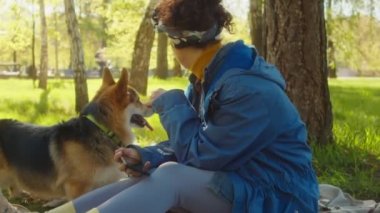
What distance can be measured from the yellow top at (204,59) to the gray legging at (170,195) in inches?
19.4

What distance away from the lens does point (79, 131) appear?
458cm

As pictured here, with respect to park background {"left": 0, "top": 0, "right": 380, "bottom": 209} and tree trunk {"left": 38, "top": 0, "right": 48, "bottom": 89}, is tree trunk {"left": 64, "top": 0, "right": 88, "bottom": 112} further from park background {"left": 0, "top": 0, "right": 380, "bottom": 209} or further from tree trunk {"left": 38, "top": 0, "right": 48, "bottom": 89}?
tree trunk {"left": 38, "top": 0, "right": 48, "bottom": 89}

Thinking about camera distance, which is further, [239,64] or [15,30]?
[15,30]

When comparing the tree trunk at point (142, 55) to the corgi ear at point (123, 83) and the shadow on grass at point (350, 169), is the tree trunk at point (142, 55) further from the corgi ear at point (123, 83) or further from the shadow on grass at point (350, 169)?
the corgi ear at point (123, 83)

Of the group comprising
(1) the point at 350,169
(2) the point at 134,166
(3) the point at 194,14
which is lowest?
Answer: (1) the point at 350,169

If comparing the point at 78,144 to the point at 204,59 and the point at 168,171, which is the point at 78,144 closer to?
the point at 204,59

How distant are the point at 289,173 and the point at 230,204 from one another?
11.2 inches

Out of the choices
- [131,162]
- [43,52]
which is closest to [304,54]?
[131,162]

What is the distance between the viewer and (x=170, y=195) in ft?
7.89

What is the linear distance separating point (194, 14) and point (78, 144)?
2296 mm

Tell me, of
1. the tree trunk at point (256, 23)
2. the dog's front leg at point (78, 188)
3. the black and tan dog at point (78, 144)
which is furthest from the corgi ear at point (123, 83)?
the tree trunk at point (256, 23)

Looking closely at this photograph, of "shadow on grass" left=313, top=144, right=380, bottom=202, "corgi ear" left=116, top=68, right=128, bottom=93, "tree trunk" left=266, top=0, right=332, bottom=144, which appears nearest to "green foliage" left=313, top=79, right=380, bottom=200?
"shadow on grass" left=313, top=144, right=380, bottom=202

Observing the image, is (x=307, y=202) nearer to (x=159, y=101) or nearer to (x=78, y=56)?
(x=159, y=101)

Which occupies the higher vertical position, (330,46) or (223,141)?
(330,46)
